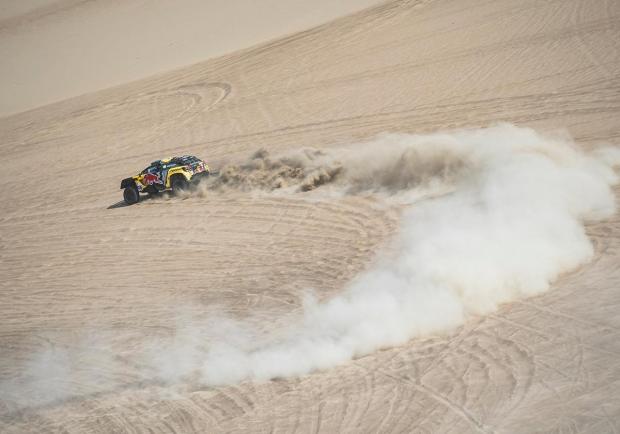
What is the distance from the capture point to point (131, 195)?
1939 centimetres

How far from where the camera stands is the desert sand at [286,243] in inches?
358

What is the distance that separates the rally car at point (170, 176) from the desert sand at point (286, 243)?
600 mm

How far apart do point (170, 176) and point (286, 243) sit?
5438mm

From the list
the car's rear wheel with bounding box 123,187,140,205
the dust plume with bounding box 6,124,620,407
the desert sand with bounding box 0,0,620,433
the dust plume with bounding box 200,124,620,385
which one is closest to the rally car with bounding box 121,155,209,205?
the car's rear wheel with bounding box 123,187,140,205

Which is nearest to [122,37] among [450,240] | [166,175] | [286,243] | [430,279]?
[166,175]

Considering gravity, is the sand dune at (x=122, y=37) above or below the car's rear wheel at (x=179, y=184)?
above

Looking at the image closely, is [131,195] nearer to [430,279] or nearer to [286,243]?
[286,243]

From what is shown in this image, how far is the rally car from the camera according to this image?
1872 centimetres

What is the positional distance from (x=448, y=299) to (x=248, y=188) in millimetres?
8356

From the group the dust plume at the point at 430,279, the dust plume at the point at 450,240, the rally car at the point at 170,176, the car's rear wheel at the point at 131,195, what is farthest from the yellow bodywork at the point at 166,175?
the dust plume at the point at 430,279

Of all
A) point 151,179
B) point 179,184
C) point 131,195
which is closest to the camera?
point 179,184

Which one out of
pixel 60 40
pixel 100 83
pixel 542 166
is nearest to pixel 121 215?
pixel 542 166

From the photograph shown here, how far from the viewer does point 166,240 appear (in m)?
16.3

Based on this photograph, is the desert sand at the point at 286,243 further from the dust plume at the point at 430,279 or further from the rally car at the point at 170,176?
the rally car at the point at 170,176
